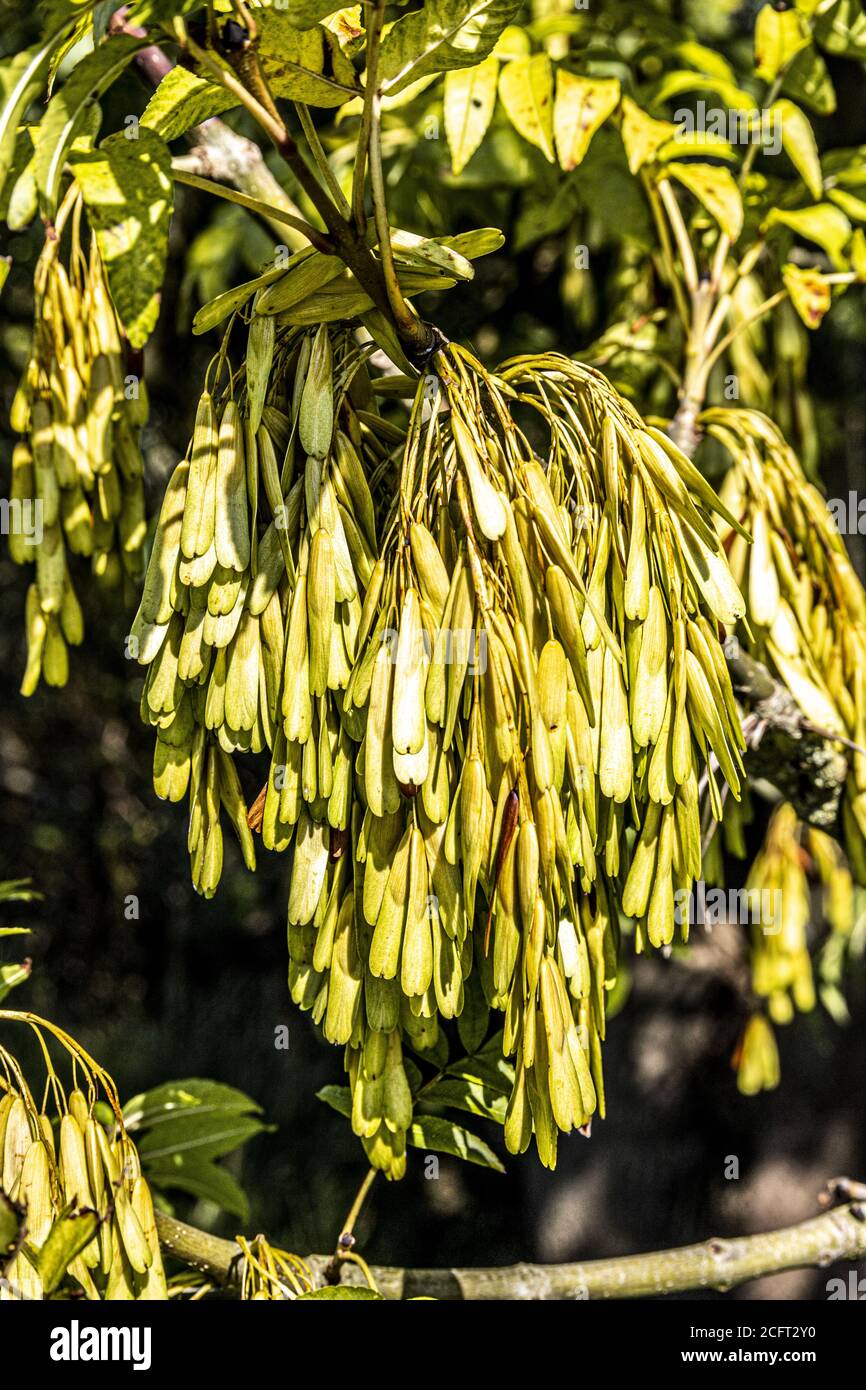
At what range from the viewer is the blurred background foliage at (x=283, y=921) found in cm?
122

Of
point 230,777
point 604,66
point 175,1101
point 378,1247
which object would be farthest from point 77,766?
point 230,777

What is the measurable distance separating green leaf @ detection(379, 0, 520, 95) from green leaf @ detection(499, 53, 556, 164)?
1.30 feet

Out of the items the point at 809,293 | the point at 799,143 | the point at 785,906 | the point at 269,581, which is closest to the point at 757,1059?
the point at 785,906

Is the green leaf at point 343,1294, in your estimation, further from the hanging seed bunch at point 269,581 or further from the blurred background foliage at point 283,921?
the blurred background foliage at point 283,921

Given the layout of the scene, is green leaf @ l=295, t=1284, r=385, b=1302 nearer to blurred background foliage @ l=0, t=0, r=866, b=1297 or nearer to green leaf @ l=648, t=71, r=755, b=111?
blurred background foliage @ l=0, t=0, r=866, b=1297

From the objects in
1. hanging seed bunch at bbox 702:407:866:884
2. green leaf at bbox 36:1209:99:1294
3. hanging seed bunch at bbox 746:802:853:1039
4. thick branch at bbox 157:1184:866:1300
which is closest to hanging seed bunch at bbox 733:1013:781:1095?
hanging seed bunch at bbox 746:802:853:1039

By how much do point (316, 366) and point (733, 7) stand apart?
4.75 ft

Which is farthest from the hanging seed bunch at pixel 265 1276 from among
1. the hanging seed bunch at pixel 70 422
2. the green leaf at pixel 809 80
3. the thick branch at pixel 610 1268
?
the green leaf at pixel 809 80

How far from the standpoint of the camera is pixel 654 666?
535 mm

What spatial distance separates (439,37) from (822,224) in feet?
1.81

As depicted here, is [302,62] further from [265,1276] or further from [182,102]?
[265,1276]

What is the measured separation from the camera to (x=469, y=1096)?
0.73 meters

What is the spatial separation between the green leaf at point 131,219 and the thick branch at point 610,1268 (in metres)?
0.54

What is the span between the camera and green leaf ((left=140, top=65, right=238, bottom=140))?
0.51m
